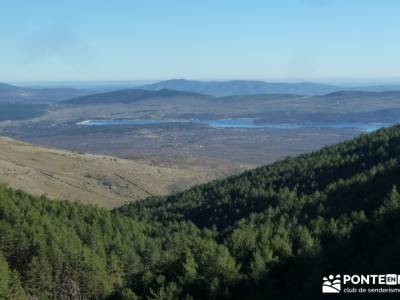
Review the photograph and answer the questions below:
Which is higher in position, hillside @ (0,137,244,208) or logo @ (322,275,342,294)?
logo @ (322,275,342,294)

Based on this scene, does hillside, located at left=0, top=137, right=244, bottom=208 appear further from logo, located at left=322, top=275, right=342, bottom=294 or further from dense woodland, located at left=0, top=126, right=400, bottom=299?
logo, located at left=322, top=275, right=342, bottom=294

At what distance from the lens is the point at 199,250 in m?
34.4

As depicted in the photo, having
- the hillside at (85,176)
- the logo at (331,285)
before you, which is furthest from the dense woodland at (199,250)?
the hillside at (85,176)

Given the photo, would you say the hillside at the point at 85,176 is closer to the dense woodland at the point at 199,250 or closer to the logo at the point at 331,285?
the dense woodland at the point at 199,250

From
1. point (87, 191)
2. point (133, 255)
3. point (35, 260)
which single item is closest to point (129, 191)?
point (87, 191)

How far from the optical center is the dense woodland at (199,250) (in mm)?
30141

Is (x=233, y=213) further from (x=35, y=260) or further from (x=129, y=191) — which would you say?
(x=129, y=191)

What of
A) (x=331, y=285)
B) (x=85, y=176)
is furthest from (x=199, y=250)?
(x=85, y=176)

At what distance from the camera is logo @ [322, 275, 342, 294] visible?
26688 millimetres

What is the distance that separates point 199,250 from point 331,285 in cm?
912

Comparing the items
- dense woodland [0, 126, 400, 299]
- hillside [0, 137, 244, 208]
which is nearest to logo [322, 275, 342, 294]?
dense woodland [0, 126, 400, 299]

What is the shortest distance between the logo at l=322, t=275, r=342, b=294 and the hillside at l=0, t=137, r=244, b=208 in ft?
243

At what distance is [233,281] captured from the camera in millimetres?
30547

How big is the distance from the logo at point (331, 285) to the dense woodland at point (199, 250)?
1.05 feet
